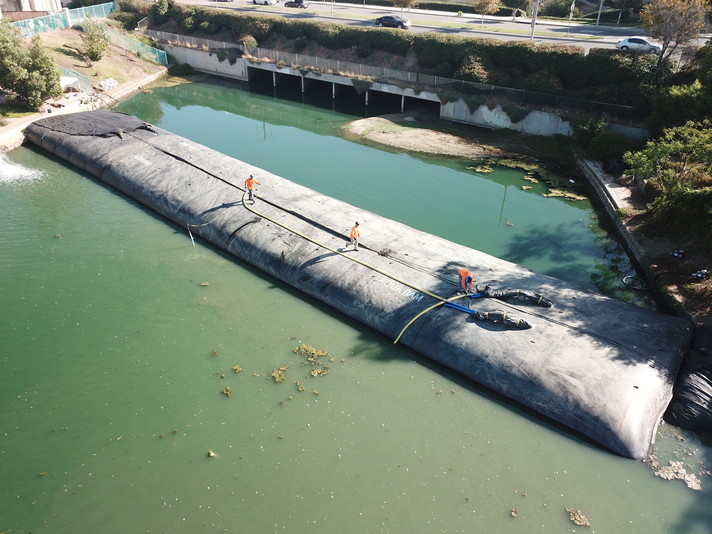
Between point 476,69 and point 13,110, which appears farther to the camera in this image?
point 476,69

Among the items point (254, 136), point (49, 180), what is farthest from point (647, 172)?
point (49, 180)

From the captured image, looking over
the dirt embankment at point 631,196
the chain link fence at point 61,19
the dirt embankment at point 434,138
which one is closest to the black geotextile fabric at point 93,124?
the dirt embankment at point 434,138

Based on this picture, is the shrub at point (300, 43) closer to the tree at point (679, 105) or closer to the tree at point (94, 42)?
the tree at point (94, 42)

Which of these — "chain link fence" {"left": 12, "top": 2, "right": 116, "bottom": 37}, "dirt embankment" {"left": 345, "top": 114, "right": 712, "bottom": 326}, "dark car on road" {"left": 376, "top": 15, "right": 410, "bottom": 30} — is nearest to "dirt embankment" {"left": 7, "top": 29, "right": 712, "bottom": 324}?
"dirt embankment" {"left": 345, "top": 114, "right": 712, "bottom": 326}

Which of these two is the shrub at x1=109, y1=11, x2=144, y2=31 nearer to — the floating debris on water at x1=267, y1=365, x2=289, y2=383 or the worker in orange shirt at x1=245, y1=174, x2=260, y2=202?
the worker in orange shirt at x1=245, y1=174, x2=260, y2=202

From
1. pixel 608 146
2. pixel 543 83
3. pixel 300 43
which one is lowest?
pixel 608 146

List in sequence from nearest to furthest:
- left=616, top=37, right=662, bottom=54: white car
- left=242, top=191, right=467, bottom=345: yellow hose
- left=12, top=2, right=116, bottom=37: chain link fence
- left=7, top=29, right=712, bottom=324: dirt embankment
→ left=242, top=191, right=467, bottom=345: yellow hose < left=7, top=29, right=712, bottom=324: dirt embankment < left=616, top=37, right=662, bottom=54: white car < left=12, top=2, right=116, bottom=37: chain link fence

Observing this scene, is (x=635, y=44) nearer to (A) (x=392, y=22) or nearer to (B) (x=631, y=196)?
(B) (x=631, y=196)

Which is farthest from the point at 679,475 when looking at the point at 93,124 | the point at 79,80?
the point at 79,80
